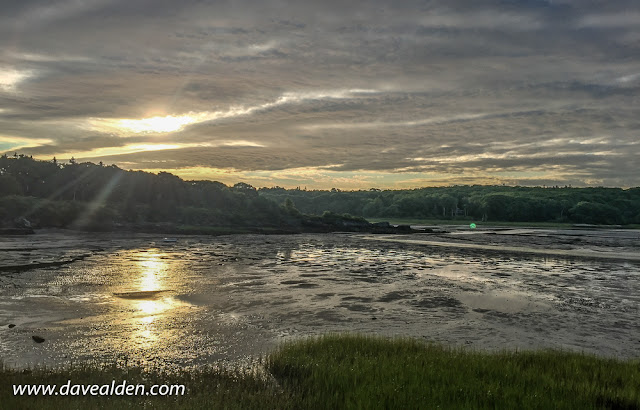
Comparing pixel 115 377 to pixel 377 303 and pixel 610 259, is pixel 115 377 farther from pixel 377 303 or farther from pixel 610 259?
pixel 610 259

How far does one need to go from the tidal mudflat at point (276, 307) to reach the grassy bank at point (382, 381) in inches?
90.1

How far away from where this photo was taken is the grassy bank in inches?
382

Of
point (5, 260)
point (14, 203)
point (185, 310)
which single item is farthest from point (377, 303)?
point (14, 203)

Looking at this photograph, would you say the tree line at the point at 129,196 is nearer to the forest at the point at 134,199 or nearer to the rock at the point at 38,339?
the forest at the point at 134,199

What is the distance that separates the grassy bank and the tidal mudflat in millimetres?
2290

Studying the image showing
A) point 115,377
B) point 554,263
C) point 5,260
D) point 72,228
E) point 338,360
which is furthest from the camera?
point 72,228

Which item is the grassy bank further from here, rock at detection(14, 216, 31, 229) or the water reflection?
rock at detection(14, 216, 31, 229)

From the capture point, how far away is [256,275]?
34.9 metres

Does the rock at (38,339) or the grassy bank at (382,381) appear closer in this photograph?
the grassy bank at (382,381)

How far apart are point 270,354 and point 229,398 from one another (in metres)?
4.14

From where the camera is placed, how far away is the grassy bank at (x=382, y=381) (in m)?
9.70

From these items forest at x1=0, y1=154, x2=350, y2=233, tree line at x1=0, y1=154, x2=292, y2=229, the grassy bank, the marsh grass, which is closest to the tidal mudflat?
the grassy bank

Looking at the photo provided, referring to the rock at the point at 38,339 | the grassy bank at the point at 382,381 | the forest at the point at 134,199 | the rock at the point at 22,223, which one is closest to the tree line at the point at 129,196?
the forest at the point at 134,199

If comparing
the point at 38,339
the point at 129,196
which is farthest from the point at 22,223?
the point at 38,339
